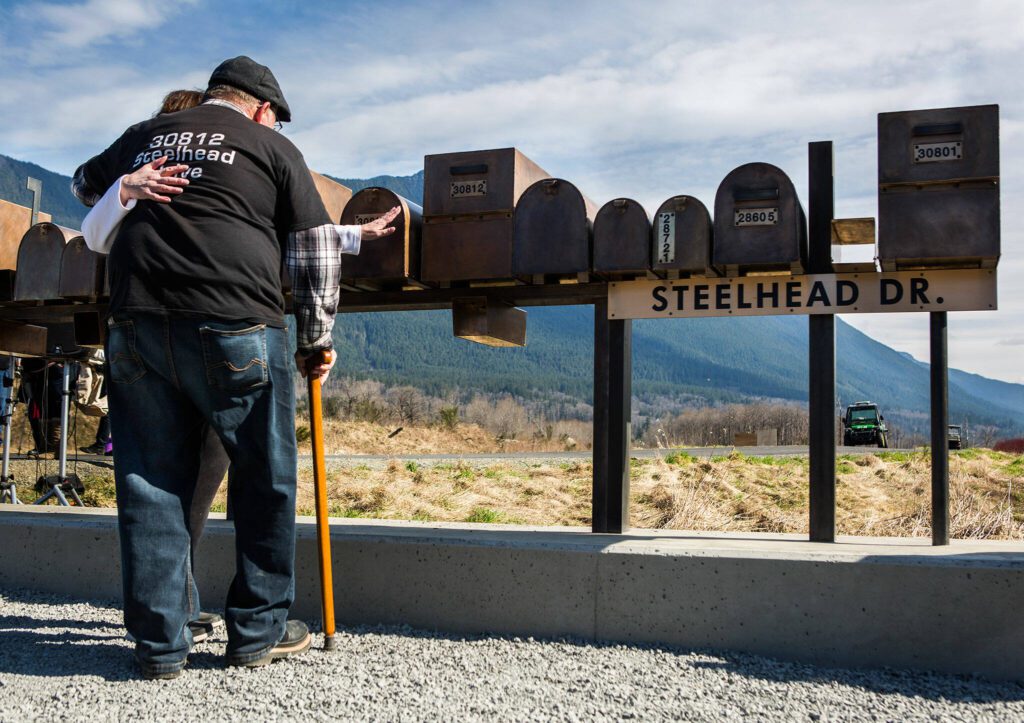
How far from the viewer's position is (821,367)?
12.5ft

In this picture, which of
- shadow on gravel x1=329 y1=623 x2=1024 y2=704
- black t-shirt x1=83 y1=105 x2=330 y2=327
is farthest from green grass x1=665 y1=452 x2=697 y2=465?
black t-shirt x1=83 y1=105 x2=330 y2=327

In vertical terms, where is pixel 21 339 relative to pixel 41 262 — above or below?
below

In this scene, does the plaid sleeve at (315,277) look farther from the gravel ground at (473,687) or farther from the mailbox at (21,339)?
Answer: the mailbox at (21,339)

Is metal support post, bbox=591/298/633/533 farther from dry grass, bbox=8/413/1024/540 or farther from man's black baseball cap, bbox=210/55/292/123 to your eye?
dry grass, bbox=8/413/1024/540

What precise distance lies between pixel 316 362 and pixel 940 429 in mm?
2326

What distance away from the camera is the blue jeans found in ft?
9.69

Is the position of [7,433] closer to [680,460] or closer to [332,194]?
[332,194]

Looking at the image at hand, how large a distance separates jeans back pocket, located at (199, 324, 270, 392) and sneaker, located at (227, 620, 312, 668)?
2.81 ft

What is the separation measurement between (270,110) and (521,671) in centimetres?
207

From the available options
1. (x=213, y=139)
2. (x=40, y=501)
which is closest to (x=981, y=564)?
(x=213, y=139)

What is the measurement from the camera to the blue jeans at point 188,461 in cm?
295

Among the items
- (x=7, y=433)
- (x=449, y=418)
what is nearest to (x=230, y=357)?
(x=7, y=433)

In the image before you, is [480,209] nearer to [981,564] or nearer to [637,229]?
[637,229]

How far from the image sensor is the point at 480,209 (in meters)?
4.18
